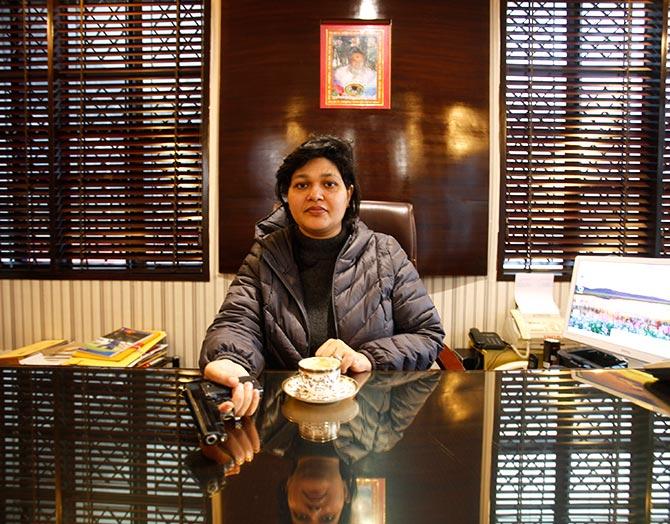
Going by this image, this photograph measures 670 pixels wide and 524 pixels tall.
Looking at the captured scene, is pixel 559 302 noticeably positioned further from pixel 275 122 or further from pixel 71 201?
pixel 71 201

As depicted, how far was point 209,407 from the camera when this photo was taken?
740 mm

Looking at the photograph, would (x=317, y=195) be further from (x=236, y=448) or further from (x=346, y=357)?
(x=236, y=448)

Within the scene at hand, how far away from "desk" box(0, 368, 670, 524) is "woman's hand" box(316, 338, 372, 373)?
0.13 meters

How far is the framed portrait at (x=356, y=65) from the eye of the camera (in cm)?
216

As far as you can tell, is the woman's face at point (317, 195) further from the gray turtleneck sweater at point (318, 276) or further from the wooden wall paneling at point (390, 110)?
the wooden wall paneling at point (390, 110)

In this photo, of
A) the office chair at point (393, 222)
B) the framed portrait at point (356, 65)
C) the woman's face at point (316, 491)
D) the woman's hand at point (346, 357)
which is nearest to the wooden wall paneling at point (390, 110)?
the framed portrait at point (356, 65)

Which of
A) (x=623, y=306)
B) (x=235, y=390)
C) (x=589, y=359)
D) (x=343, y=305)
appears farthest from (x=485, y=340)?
(x=235, y=390)

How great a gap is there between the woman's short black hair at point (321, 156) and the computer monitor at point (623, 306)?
1.02 m

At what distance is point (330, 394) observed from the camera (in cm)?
83

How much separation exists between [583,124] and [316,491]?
253cm

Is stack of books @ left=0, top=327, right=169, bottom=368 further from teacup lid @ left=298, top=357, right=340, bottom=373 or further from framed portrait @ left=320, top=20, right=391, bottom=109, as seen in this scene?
framed portrait @ left=320, top=20, right=391, bottom=109

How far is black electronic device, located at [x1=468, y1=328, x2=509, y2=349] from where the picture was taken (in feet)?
6.89

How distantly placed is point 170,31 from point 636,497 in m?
2.74

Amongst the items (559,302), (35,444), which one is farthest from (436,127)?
(35,444)
